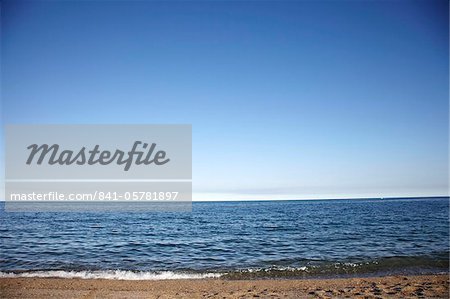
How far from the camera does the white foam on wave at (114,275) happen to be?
12.3 m

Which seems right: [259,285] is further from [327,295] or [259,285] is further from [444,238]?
[444,238]

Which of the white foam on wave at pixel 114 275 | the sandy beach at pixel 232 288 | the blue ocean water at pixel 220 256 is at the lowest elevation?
the blue ocean water at pixel 220 256

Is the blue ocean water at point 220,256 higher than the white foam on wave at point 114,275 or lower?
lower

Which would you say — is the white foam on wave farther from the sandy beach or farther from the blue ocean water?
the sandy beach

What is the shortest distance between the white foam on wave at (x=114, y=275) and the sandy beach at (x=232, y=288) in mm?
701

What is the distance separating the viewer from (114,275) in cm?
1259

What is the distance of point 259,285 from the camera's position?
10.9 metres

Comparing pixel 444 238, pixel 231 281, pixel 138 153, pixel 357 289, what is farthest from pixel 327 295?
pixel 444 238

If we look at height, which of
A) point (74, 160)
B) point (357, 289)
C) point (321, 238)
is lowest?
point (321, 238)

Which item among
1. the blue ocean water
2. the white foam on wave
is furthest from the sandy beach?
the blue ocean water

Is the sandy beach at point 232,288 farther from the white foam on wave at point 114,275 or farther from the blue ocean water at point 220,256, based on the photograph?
the blue ocean water at point 220,256

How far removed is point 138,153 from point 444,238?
2601cm

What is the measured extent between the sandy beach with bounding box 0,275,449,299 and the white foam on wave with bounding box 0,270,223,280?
0.70 m

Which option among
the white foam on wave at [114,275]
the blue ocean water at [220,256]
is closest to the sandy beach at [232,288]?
the white foam on wave at [114,275]
